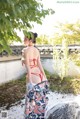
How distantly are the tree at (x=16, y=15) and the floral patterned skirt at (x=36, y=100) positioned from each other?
1823 millimetres

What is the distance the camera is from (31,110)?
494cm

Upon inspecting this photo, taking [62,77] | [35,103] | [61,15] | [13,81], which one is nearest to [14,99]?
[13,81]

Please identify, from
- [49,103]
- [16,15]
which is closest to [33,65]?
[16,15]

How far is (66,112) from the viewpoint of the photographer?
184 inches

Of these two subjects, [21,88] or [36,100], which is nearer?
[36,100]

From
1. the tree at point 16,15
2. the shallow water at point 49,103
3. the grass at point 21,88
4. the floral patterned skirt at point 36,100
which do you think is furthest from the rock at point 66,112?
the grass at point 21,88

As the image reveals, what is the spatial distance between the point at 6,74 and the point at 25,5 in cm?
666

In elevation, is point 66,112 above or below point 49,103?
above

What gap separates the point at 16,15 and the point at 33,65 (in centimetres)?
220

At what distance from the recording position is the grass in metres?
7.69

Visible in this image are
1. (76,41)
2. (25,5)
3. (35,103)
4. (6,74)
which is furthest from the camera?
(76,41)

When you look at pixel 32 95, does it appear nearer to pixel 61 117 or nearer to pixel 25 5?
pixel 61 117

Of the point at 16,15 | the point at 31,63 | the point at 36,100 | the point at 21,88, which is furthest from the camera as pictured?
the point at 21,88

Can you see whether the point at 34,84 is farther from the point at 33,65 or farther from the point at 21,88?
the point at 21,88
